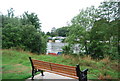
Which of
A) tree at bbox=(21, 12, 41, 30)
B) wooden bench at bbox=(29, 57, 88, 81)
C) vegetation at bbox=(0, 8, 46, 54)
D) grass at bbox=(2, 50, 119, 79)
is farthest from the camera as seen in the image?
tree at bbox=(21, 12, 41, 30)

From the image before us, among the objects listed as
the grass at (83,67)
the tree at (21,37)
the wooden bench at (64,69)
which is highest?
the tree at (21,37)

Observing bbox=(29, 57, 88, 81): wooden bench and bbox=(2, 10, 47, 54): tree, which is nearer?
bbox=(29, 57, 88, 81): wooden bench

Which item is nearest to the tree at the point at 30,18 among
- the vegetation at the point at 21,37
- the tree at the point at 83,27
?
the vegetation at the point at 21,37

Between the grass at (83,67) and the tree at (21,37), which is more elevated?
the tree at (21,37)

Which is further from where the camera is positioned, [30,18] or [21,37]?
[30,18]

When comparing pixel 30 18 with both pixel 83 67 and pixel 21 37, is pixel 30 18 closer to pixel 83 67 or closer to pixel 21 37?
pixel 21 37

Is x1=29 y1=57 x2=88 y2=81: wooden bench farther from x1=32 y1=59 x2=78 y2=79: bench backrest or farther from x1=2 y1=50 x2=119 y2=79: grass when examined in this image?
x1=2 y1=50 x2=119 y2=79: grass

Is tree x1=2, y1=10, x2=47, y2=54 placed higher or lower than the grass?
higher

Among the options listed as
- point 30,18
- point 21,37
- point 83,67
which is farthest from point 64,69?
point 30,18

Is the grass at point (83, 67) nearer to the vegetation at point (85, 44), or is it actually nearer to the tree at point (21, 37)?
the vegetation at point (85, 44)

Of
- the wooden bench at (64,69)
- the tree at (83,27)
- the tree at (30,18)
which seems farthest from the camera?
the tree at (30,18)

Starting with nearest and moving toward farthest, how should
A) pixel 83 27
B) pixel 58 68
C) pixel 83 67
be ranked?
pixel 58 68
pixel 83 67
pixel 83 27

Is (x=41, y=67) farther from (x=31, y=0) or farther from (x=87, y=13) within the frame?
(x=87, y=13)

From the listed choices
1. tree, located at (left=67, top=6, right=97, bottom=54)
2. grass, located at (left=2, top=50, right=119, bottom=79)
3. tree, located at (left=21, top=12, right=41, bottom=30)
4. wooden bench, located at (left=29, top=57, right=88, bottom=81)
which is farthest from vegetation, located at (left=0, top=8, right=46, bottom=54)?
wooden bench, located at (left=29, top=57, right=88, bottom=81)
